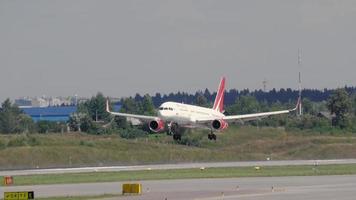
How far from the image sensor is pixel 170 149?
13600cm

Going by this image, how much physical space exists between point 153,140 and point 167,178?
63.8 metres

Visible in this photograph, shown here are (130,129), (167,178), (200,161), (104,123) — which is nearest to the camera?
(167,178)

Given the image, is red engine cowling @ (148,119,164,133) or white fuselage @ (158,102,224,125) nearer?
white fuselage @ (158,102,224,125)

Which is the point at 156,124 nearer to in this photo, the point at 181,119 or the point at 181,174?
the point at 181,119

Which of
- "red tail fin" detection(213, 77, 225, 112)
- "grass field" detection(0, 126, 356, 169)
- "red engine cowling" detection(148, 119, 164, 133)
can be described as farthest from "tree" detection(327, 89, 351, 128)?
"red engine cowling" detection(148, 119, 164, 133)

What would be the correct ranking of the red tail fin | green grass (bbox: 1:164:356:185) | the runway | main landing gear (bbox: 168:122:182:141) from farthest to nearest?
the red tail fin, main landing gear (bbox: 168:122:182:141), green grass (bbox: 1:164:356:185), the runway

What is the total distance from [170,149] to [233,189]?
5990 centimetres

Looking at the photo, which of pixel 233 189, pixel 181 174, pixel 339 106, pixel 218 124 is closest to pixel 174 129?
pixel 218 124

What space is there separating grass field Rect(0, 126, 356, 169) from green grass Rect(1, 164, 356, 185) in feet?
79.5

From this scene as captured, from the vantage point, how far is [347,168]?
341 feet

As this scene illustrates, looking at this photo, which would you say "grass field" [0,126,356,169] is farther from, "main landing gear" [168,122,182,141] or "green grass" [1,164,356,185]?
"green grass" [1,164,356,185]

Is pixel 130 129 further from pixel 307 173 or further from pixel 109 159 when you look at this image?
pixel 307 173

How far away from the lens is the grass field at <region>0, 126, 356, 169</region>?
127m

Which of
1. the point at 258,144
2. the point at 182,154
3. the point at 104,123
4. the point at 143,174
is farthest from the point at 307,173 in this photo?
the point at 104,123
